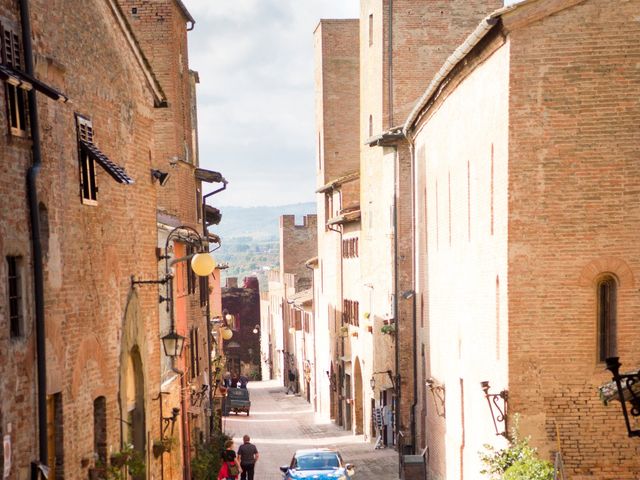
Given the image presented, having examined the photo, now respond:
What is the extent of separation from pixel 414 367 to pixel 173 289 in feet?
33.7

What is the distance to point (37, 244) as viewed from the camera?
12.2 meters

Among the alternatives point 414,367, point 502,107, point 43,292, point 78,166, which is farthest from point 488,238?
point 414,367

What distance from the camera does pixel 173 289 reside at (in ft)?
85.4

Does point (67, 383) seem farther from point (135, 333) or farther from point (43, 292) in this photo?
point (135, 333)

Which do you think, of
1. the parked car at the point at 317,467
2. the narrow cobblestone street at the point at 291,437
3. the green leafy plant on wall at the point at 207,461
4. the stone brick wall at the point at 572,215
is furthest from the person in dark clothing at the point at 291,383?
the stone brick wall at the point at 572,215

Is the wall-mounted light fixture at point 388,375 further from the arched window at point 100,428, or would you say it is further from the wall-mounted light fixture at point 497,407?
the arched window at point 100,428

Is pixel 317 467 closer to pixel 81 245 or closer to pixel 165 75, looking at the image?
pixel 81 245

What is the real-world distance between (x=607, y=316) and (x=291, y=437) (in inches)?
1093

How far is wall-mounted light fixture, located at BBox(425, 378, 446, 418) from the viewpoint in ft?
88.9

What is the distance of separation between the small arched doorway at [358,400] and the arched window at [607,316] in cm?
2763

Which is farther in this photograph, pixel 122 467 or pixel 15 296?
pixel 122 467

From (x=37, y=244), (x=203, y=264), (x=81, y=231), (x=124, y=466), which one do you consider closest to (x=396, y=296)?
(x=203, y=264)

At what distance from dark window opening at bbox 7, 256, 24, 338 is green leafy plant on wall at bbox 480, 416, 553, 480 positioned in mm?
8114

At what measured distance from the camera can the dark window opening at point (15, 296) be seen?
11680 mm
